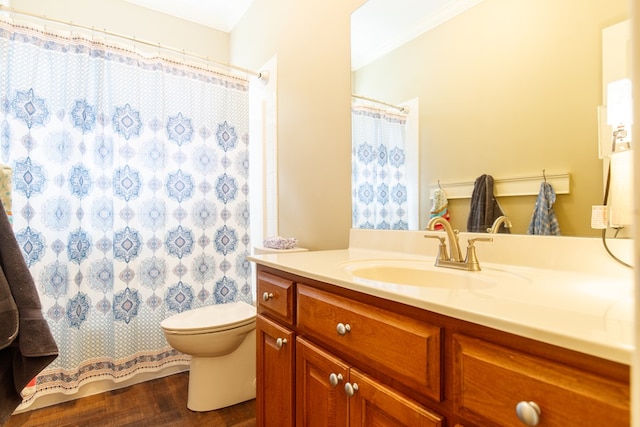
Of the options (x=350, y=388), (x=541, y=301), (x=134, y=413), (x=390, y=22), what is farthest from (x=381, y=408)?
(x=134, y=413)

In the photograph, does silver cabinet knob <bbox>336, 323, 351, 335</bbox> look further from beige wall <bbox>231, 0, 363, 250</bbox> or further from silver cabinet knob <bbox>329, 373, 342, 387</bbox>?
beige wall <bbox>231, 0, 363, 250</bbox>

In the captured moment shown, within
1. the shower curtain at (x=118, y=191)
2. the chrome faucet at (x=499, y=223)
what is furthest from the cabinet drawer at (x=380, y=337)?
the shower curtain at (x=118, y=191)

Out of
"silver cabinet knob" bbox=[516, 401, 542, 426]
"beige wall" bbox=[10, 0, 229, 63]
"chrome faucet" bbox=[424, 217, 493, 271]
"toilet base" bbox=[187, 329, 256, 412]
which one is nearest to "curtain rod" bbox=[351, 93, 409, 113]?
"chrome faucet" bbox=[424, 217, 493, 271]

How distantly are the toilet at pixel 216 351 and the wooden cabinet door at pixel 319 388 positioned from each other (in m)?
0.78

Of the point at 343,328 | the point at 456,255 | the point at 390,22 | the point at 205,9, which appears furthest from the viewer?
the point at 205,9

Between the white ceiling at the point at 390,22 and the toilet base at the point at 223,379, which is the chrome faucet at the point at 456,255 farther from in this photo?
the toilet base at the point at 223,379

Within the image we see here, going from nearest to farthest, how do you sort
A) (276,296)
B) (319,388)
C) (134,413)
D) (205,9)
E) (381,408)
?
(381,408)
(319,388)
(276,296)
(134,413)
(205,9)

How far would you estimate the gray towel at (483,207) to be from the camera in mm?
1083

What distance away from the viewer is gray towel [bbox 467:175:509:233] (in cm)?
108

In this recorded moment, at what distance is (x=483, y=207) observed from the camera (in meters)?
1.11

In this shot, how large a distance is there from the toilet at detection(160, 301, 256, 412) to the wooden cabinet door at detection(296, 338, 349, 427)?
78 centimetres

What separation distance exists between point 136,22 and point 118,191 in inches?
57.3

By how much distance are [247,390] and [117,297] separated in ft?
3.01

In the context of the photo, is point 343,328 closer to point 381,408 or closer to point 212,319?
point 381,408
